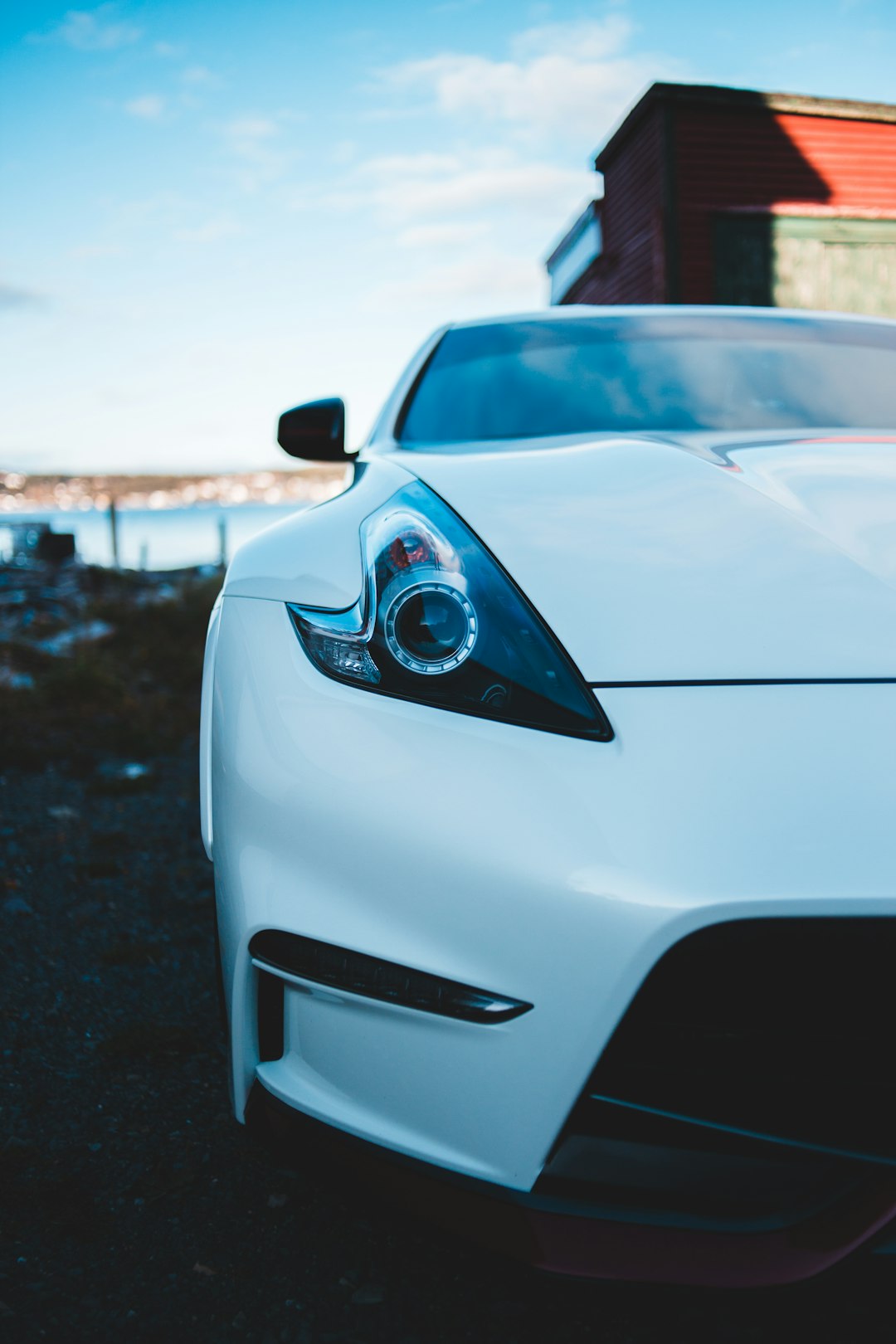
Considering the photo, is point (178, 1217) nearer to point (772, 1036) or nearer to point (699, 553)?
point (772, 1036)

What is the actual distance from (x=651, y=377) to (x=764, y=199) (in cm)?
997

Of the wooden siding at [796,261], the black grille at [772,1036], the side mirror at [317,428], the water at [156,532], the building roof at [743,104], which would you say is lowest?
the water at [156,532]

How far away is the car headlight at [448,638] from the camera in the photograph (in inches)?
39.8

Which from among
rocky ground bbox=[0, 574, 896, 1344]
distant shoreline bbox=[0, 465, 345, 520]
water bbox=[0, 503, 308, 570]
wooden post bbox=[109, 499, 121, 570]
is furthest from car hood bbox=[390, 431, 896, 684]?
distant shoreline bbox=[0, 465, 345, 520]

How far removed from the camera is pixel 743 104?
1008cm

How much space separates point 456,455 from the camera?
153 centimetres

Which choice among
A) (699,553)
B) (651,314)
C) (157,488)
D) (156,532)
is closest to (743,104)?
(651,314)

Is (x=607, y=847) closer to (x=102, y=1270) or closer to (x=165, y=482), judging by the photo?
(x=102, y=1270)

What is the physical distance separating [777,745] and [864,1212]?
0.42 meters

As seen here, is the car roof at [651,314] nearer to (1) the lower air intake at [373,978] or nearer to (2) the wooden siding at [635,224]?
(1) the lower air intake at [373,978]

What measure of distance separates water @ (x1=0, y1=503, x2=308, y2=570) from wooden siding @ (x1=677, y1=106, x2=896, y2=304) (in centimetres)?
583

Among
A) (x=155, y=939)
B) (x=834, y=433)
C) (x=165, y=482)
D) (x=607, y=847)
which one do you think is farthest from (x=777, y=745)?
(x=165, y=482)

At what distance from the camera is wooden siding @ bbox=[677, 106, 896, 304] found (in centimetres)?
1003

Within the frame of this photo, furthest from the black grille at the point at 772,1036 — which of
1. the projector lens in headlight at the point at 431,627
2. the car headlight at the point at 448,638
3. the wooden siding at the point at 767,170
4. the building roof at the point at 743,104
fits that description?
the building roof at the point at 743,104
